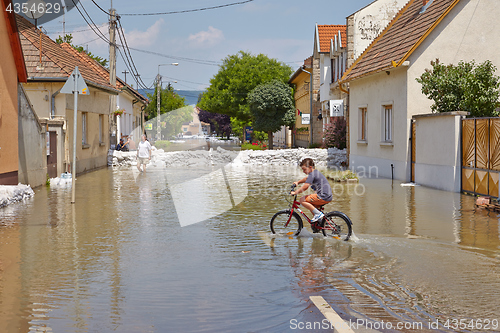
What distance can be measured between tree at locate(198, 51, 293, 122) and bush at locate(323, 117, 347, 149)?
70.9 ft

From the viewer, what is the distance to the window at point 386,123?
21230 millimetres

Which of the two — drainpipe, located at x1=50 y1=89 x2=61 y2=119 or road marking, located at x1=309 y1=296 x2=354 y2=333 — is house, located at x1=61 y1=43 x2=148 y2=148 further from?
road marking, located at x1=309 y1=296 x2=354 y2=333

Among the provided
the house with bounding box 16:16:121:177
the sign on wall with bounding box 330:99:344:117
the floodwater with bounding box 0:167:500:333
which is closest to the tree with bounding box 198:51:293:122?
the sign on wall with bounding box 330:99:344:117

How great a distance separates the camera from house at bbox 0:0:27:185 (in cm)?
1409

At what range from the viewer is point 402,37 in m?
20.8

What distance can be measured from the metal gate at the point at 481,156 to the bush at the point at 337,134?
16372mm

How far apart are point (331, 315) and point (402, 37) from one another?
58.1ft

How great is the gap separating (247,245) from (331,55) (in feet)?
90.4

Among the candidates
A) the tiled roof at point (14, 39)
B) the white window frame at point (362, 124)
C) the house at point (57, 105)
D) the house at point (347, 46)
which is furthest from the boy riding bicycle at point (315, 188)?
the house at point (347, 46)

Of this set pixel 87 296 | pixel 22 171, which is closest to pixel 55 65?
pixel 22 171

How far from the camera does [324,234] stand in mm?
9016

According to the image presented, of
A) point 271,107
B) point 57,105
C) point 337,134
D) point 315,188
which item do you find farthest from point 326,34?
point 315,188

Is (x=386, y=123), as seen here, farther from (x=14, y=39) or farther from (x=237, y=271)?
(x=237, y=271)

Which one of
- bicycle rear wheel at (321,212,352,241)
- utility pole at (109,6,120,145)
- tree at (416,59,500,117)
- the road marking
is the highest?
utility pole at (109,6,120,145)
